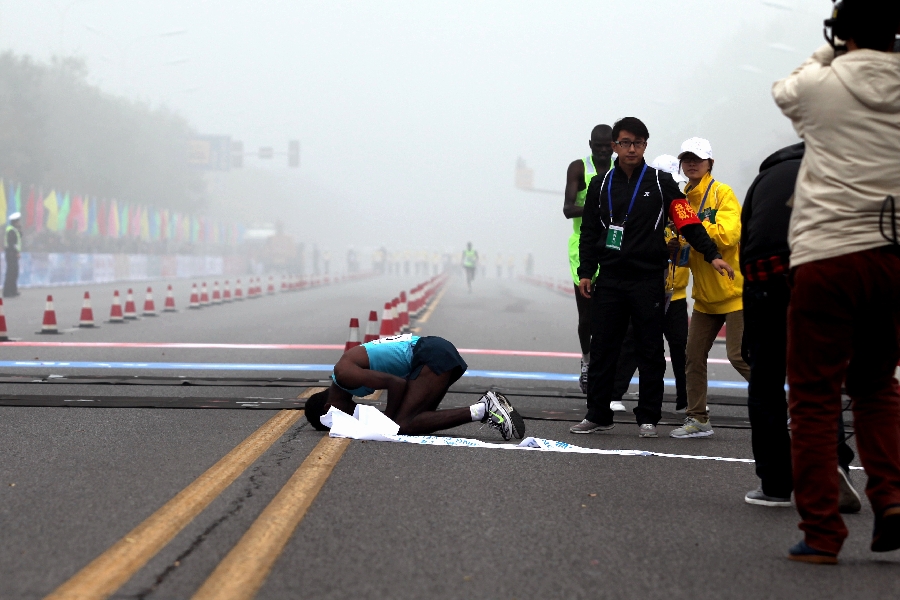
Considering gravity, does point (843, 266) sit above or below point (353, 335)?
above

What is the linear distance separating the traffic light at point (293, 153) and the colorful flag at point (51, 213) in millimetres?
23492

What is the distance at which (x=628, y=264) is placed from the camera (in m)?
7.71

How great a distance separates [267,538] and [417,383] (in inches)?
105

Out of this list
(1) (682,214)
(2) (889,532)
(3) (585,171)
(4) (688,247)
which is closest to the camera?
(2) (889,532)

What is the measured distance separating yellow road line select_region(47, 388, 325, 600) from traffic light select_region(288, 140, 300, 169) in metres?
67.2

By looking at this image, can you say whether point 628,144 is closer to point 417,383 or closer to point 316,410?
point 417,383

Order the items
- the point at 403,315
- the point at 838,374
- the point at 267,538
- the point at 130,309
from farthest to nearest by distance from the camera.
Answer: the point at 130,309, the point at 403,315, the point at 267,538, the point at 838,374

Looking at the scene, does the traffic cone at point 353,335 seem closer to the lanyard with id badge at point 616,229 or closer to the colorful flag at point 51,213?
the lanyard with id badge at point 616,229

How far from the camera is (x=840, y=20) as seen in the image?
464 centimetres

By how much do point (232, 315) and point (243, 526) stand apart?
783 inches

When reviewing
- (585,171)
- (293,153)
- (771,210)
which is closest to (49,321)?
(585,171)

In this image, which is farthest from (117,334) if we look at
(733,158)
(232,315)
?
(733,158)

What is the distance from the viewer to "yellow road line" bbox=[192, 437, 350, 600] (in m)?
4.05

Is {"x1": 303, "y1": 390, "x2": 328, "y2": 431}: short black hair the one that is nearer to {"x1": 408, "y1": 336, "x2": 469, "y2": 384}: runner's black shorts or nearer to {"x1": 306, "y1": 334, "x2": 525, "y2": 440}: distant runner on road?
{"x1": 306, "y1": 334, "x2": 525, "y2": 440}: distant runner on road
